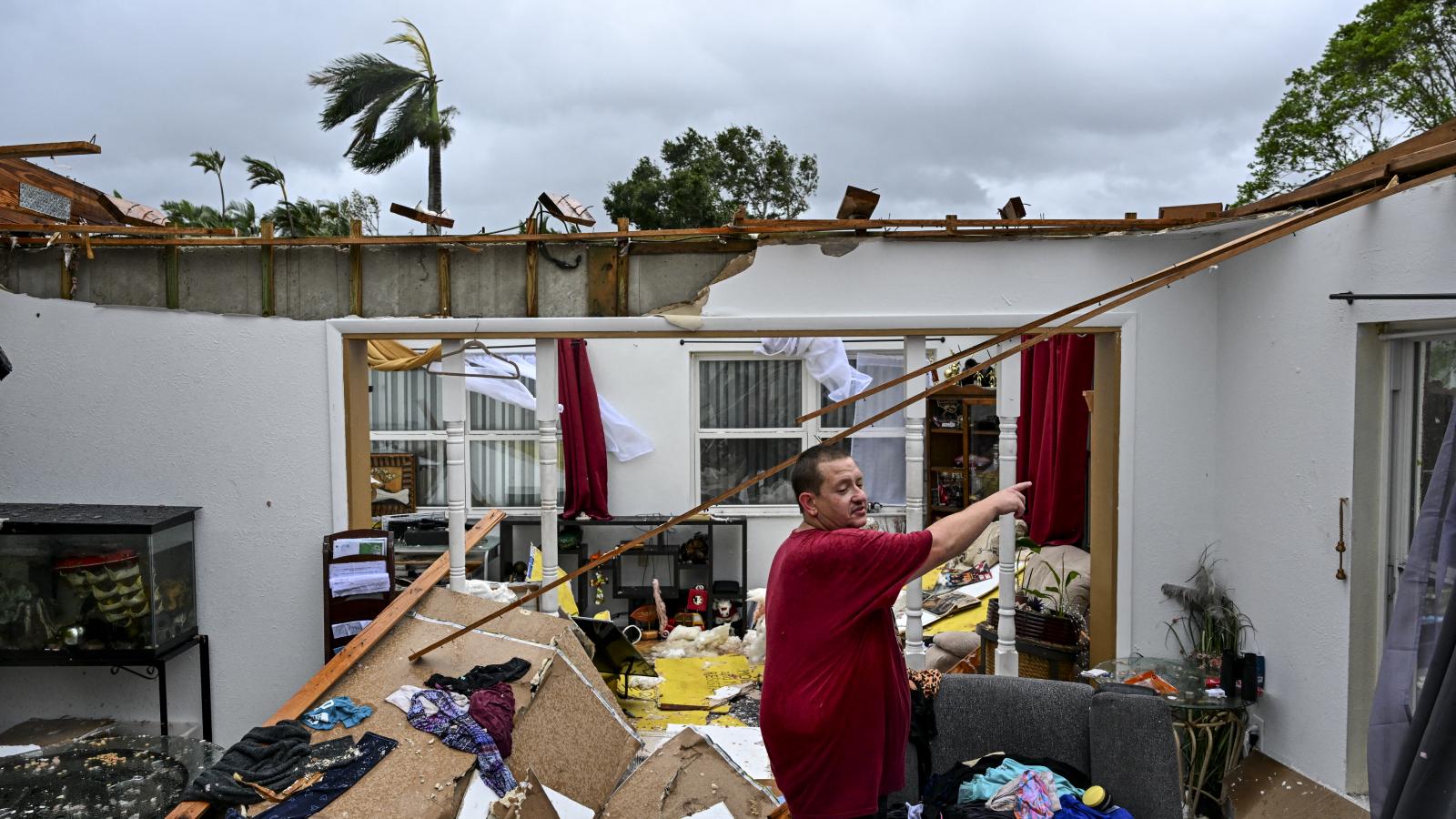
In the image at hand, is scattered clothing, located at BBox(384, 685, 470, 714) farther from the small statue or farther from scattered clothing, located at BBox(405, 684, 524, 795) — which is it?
the small statue

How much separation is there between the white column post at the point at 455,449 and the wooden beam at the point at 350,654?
0.49 feet

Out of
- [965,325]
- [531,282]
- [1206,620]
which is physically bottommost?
[1206,620]

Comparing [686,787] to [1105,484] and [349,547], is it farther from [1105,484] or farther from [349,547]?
[1105,484]

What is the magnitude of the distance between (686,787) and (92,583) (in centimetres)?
277

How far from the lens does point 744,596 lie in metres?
7.94

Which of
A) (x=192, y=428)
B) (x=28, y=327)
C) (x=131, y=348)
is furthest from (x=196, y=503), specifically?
(x=28, y=327)

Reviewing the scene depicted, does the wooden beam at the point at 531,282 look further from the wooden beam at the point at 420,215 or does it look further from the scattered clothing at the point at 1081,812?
the scattered clothing at the point at 1081,812

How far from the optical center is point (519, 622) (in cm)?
419

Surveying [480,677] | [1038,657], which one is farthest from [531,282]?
[1038,657]

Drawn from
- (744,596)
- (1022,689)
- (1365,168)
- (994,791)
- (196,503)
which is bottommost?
(744,596)

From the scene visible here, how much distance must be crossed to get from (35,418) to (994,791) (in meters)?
4.29

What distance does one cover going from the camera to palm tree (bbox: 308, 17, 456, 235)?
15508 mm

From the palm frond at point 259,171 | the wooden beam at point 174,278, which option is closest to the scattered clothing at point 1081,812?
the wooden beam at point 174,278

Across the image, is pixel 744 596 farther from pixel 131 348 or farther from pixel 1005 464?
pixel 131 348
